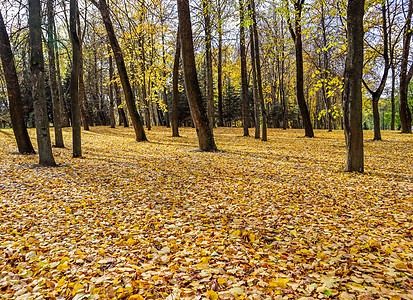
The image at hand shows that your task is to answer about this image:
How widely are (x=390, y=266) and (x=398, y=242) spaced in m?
0.71

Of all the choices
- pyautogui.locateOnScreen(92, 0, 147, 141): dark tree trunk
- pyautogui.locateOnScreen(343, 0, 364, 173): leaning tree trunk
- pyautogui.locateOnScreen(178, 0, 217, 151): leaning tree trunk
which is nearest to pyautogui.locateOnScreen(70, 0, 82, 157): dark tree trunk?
pyautogui.locateOnScreen(92, 0, 147, 141): dark tree trunk

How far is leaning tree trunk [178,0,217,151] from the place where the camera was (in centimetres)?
894

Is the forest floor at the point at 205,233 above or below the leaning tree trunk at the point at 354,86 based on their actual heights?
below

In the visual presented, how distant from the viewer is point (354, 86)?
6156 mm

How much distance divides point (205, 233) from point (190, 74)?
703 centimetres

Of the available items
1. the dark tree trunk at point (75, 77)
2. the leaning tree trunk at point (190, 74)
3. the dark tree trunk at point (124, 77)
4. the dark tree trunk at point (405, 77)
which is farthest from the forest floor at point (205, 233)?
the dark tree trunk at point (405, 77)

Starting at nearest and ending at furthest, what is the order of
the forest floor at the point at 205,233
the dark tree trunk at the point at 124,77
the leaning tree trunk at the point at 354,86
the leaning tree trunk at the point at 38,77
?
1. the forest floor at the point at 205,233
2. the leaning tree trunk at the point at 354,86
3. the leaning tree trunk at the point at 38,77
4. the dark tree trunk at the point at 124,77

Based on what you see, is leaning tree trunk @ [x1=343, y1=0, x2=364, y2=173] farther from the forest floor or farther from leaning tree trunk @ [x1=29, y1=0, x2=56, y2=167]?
leaning tree trunk @ [x1=29, y1=0, x2=56, y2=167]

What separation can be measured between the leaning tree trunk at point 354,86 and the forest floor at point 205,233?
0.63 metres

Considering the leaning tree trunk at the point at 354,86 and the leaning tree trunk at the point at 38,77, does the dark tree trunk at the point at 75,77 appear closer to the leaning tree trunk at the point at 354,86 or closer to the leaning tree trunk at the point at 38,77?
the leaning tree trunk at the point at 38,77

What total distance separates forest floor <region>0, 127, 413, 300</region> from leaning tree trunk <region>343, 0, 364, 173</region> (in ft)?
2.08

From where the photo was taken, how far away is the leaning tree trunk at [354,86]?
235 inches

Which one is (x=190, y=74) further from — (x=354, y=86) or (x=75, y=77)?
(x=354, y=86)

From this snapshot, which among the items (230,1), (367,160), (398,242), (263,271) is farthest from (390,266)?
(230,1)
